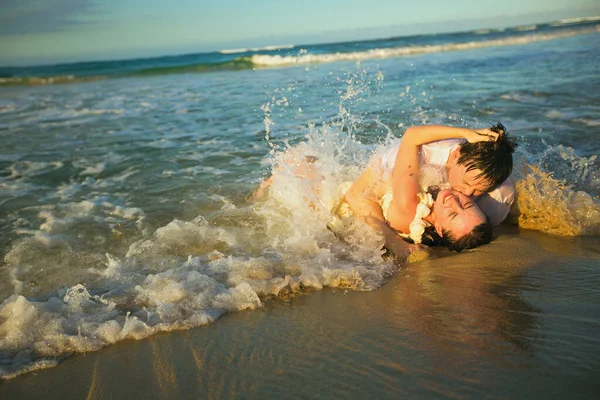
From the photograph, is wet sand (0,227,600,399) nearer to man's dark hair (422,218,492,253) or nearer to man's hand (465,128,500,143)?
man's dark hair (422,218,492,253)

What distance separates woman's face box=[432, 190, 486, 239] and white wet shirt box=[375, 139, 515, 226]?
0.22 meters

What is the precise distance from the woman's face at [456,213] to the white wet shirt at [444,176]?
0.74 feet

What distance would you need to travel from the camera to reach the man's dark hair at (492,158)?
12.1 ft

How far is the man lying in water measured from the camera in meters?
3.71

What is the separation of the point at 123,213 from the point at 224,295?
7.44 ft

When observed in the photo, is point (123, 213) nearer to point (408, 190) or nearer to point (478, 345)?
point (408, 190)

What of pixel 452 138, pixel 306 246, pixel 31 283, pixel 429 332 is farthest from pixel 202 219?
pixel 429 332

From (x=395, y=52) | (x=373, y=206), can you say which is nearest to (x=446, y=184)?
(x=373, y=206)

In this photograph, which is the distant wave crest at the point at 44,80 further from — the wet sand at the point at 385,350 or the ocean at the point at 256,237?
the wet sand at the point at 385,350

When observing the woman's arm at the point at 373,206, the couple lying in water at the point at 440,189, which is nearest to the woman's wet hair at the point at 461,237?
the couple lying in water at the point at 440,189

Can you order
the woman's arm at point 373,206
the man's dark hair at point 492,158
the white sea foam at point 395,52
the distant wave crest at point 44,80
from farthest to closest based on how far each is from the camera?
the white sea foam at point 395,52 → the distant wave crest at point 44,80 → the woman's arm at point 373,206 → the man's dark hair at point 492,158

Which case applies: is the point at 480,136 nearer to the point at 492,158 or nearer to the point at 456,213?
the point at 492,158

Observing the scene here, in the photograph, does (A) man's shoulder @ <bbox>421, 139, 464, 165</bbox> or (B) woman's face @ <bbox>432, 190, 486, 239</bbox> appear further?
(A) man's shoulder @ <bbox>421, 139, 464, 165</bbox>

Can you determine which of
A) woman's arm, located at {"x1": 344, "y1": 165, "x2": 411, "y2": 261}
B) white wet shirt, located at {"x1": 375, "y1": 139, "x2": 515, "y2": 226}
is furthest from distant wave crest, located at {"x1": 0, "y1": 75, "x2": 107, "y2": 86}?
white wet shirt, located at {"x1": 375, "y1": 139, "x2": 515, "y2": 226}
